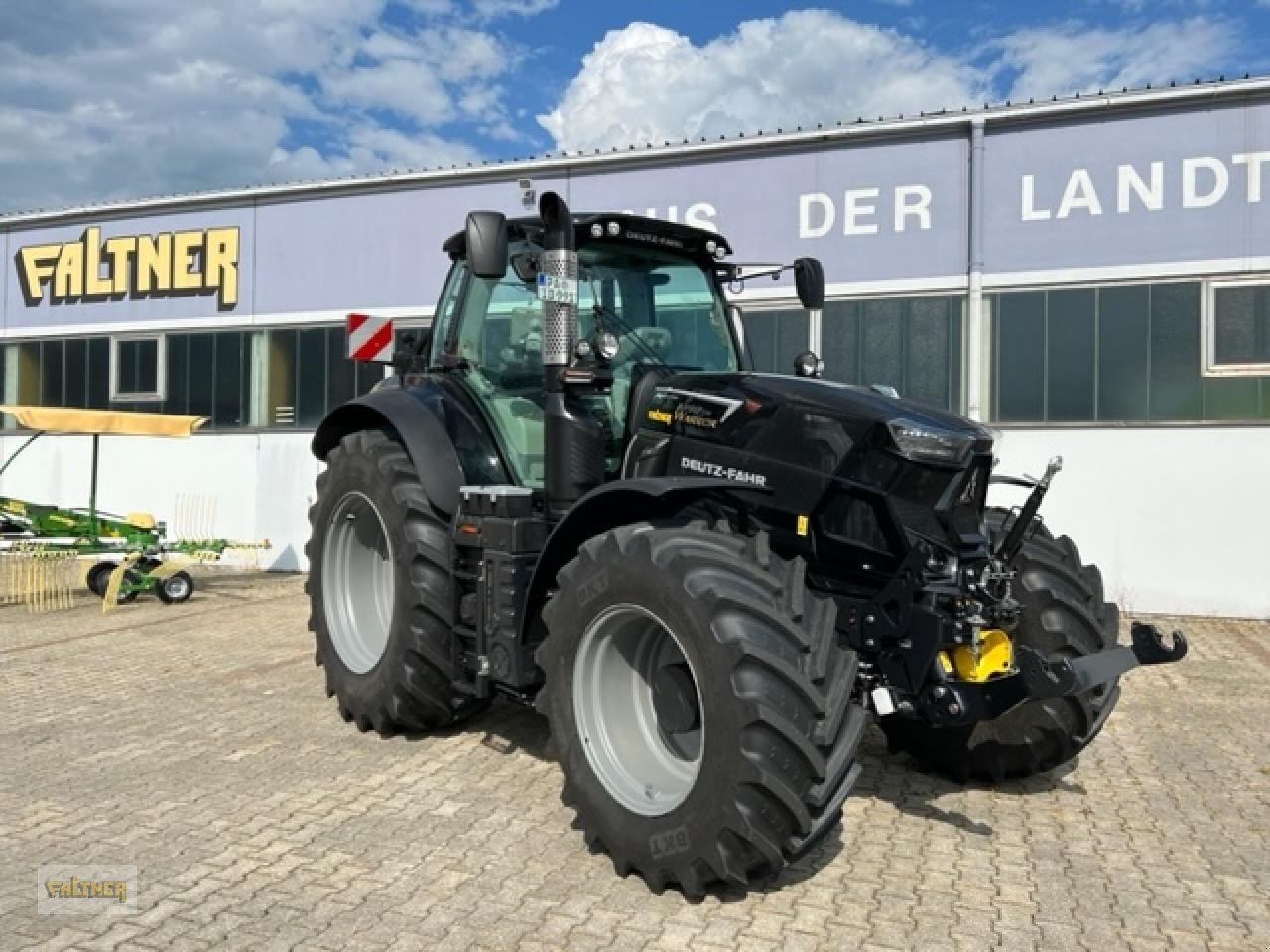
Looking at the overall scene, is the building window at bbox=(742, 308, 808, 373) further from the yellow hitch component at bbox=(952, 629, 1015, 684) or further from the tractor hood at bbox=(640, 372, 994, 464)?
the yellow hitch component at bbox=(952, 629, 1015, 684)

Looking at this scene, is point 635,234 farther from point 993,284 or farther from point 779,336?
point 993,284

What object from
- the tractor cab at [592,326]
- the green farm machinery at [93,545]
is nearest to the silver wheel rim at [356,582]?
the tractor cab at [592,326]

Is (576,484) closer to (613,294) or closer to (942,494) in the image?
(613,294)

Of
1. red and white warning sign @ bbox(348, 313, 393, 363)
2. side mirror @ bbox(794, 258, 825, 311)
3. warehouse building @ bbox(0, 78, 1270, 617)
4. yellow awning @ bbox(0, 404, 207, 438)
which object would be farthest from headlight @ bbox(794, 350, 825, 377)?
yellow awning @ bbox(0, 404, 207, 438)

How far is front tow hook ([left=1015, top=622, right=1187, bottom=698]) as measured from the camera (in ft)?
11.8

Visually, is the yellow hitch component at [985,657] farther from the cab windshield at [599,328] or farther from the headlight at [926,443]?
the cab windshield at [599,328]

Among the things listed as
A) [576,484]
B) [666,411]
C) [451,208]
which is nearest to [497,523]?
[576,484]

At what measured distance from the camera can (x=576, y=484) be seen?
4688 mm

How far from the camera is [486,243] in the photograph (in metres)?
4.32

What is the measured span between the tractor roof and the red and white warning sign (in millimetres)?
5523

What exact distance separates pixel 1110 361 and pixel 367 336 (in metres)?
7.46

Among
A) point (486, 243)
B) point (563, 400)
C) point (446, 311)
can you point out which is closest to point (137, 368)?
point (446, 311)

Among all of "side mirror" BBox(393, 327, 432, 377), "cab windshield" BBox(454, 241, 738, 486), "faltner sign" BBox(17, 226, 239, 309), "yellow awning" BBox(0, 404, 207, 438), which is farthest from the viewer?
"faltner sign" BBox(17, 226, 239, 309)

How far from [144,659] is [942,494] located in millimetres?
6147
